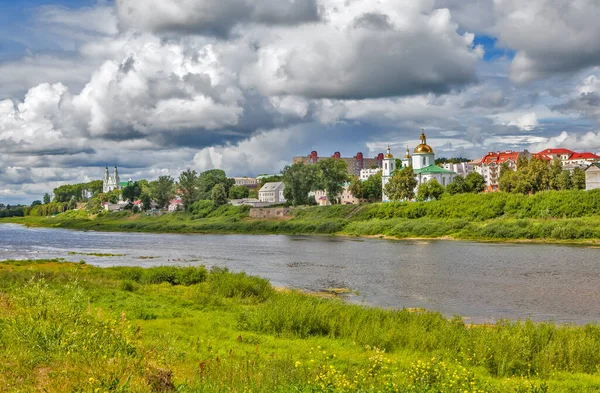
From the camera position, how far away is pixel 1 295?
17594mm

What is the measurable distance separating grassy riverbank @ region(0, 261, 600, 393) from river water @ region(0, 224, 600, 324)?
324 inches

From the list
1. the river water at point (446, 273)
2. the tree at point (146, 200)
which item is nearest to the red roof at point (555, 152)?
the tree at point (146, 200)

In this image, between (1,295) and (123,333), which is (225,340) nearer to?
(123,333)

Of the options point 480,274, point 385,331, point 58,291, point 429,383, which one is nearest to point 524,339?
point 385,331

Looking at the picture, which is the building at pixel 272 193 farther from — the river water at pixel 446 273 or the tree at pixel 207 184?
the river water at pixel 446 273

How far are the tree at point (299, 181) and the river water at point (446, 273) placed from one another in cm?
5245

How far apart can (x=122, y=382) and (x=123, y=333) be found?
9.51 feet

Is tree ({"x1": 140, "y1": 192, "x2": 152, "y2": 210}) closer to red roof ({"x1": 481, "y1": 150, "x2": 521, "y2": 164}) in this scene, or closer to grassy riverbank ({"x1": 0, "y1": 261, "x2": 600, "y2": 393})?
red roof ({"x1": 481, "y1": 150, "x2": 521, "y2": 164})

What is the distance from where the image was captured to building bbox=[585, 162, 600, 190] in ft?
300

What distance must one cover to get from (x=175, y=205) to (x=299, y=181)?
45673 mm

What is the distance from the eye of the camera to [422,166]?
129500mm

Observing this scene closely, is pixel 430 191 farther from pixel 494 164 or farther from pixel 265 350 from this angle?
pixel 265 350

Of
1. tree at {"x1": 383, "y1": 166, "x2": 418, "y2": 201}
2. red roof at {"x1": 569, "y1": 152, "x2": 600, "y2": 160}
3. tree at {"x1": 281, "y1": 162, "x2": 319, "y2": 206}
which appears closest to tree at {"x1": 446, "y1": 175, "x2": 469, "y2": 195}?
tree at {"x1": 383, "y1": 166, "x2": 418, "y2": 201}

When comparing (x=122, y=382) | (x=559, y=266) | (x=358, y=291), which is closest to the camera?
(x=122, y=382)
